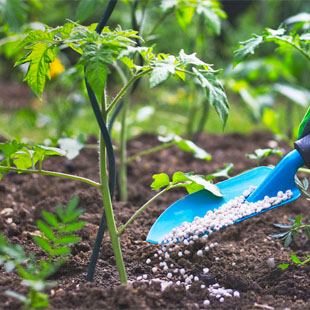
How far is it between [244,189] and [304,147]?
0.25 metres

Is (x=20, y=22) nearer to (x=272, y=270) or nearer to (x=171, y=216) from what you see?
(x=171, y=216)

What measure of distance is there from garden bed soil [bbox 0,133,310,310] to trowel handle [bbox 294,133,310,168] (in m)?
0.36

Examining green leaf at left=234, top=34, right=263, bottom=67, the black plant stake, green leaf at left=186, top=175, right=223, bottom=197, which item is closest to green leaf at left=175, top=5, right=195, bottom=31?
green leaf at left=234, top=34, right=263, bottom=67

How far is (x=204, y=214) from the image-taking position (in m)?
1.40

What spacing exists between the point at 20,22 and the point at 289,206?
1366 mm

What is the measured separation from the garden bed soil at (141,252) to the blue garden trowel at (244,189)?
0.12 metres

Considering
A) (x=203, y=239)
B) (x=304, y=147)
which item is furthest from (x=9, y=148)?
(x=304, y=147)

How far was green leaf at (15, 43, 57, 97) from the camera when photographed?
113 cm

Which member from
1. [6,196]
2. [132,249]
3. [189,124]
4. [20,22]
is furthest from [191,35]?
[132,249]

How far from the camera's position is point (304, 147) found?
1.29 meters

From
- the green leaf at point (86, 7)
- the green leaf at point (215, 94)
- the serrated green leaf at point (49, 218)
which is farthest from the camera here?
the green leaf at point (86, 7)

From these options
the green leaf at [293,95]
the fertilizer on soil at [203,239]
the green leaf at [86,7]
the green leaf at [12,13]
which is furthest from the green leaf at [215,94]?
the green leaf at [293,95]

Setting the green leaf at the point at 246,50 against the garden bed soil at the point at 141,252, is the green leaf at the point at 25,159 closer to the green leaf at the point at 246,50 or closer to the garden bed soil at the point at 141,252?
the garden bed soil at the point at 141,252

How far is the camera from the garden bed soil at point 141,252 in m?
1.12
